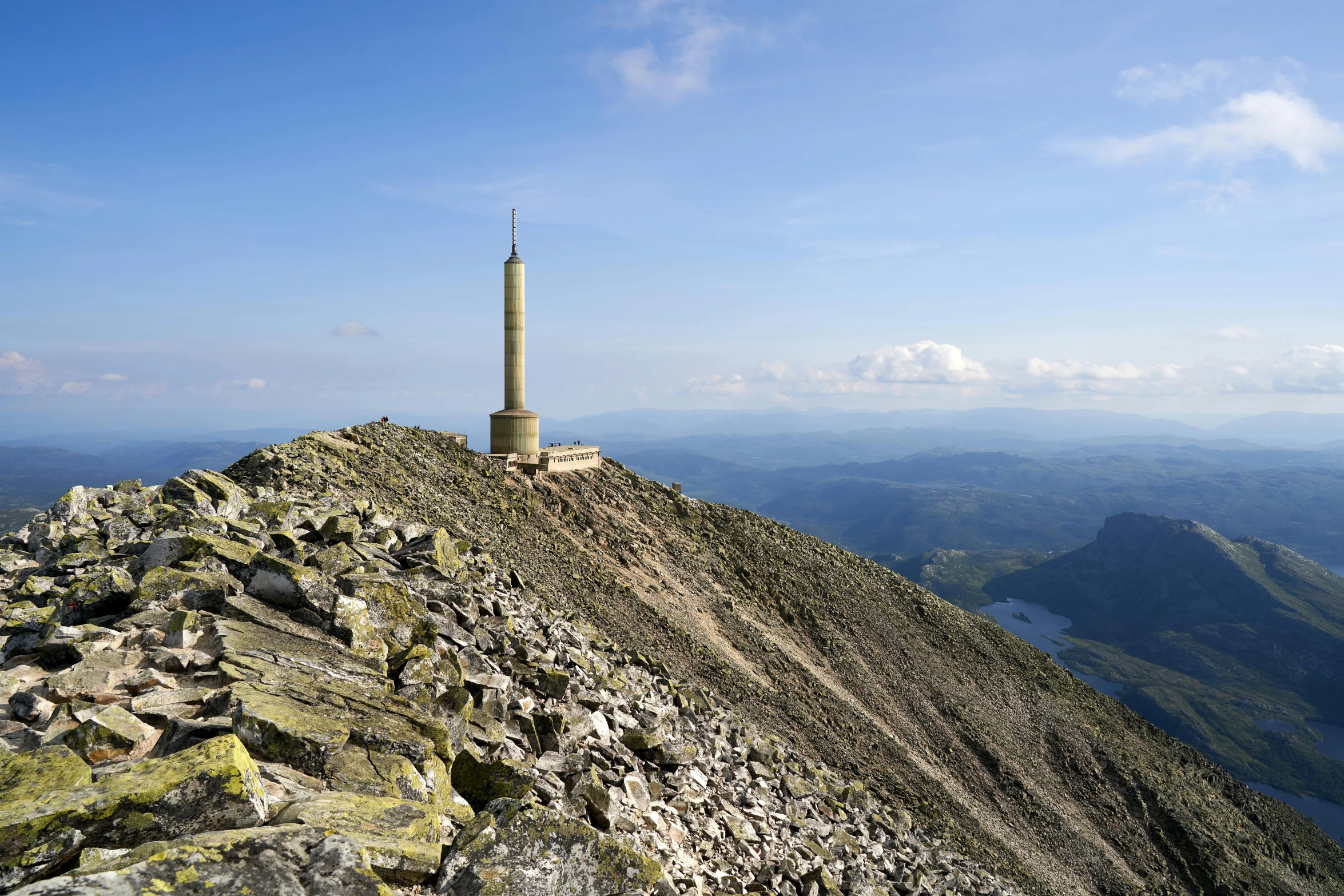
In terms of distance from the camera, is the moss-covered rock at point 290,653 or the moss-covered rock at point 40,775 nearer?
the moss-covered rock at point 40,775

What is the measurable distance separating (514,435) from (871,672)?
107 ft

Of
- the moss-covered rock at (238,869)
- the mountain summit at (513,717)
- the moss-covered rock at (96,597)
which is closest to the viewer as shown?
the moss-covered rock at (238,869)

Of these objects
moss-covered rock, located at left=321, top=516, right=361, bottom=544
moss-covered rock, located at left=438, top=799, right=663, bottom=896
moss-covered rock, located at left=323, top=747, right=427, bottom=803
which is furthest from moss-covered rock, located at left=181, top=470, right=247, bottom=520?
moss-covered rock, located at left=438, top=799, right=663, bottom=896

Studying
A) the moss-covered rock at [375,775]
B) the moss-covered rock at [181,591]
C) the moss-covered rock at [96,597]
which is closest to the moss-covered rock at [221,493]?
the moss-covered rock at [96,597]

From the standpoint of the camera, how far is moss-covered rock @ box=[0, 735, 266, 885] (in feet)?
18.5

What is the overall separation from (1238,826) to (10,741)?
72.8 meters

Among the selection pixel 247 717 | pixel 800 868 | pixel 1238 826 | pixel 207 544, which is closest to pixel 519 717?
pixel 247 717

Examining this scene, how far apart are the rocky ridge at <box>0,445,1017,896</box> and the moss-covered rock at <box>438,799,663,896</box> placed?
1.0 inches

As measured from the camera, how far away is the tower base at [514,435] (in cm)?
5478

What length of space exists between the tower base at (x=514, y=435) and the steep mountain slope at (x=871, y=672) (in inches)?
175

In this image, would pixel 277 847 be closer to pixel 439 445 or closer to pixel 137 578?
pixel 137 578

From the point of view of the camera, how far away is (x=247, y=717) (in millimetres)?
8359

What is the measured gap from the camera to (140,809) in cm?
622

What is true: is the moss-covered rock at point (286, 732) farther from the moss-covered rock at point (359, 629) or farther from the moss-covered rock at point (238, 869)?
the moss-covered rock at point (359, 629)
